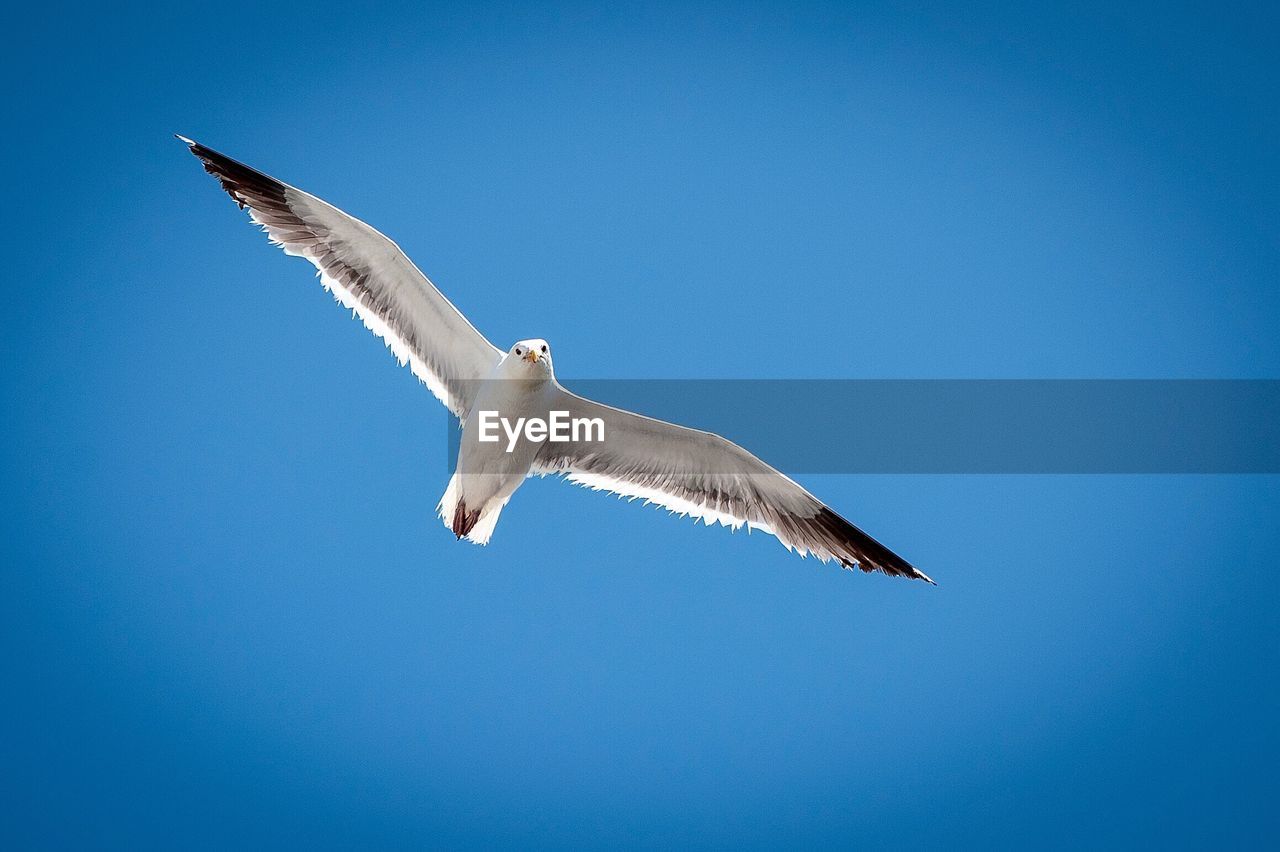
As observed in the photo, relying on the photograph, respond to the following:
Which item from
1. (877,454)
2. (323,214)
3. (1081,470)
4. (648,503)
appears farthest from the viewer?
(1081,470)

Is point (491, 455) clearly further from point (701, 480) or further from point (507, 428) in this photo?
point (701, 480)

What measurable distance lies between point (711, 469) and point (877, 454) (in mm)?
6667

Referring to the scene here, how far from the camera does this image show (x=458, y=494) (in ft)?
21.0

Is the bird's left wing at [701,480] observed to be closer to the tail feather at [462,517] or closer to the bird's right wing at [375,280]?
the tail feather at [462,517]

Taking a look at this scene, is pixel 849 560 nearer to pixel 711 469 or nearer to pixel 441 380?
pixel 711 469

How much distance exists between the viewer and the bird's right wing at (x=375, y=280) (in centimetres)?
636

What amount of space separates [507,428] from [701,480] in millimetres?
1071

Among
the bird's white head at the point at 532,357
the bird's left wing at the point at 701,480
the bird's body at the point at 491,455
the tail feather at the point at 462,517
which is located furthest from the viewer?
the bird's left wing at the point at 701,480

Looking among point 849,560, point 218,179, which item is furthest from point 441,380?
point 849,560

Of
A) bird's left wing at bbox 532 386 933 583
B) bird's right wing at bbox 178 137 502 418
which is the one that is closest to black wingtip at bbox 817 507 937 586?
bird's left wing at bbox 532 386 933 583

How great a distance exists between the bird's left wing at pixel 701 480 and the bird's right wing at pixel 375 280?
0.55 m

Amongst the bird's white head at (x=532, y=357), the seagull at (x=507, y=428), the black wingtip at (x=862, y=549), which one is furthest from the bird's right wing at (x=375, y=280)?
the black wingtip at (x=862, y=549)

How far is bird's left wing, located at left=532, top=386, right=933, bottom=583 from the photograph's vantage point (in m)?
6.50

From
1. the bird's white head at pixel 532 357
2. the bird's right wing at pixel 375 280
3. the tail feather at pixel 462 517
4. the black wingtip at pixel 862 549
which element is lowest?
the tail feather at pixel 462 517
